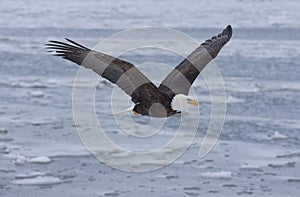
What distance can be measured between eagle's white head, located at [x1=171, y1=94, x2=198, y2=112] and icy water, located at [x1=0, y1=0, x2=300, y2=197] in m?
1.54

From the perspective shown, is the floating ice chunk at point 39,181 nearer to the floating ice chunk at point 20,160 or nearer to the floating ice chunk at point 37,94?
the floating ice chunk at point 20,160

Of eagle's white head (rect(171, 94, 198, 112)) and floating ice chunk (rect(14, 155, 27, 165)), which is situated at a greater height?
eagle's white head (rect(171, 94, 198, 112))

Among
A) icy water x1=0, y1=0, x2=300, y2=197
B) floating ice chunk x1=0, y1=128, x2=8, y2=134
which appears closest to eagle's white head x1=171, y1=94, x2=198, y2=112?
icy water x1=0, y1=0, x2=300, y2=197

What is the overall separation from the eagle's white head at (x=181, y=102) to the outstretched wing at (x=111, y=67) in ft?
0.57

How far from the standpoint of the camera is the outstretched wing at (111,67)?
507 centimetres

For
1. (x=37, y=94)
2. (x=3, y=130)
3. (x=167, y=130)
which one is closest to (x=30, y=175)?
(x=3, y=130)

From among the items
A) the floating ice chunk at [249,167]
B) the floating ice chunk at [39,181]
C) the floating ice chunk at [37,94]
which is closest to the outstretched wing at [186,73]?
the floating ice chunk at [249,167]

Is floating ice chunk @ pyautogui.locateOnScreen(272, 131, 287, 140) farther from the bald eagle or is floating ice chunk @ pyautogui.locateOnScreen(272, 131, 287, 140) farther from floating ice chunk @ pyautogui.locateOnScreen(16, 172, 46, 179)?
the bald eagle

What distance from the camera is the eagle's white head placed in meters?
5.12

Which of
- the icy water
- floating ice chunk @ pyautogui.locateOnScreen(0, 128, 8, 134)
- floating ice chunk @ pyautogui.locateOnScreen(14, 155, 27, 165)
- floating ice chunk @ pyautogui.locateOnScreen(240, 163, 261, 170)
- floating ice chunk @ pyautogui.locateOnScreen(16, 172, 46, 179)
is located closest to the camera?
the icy water

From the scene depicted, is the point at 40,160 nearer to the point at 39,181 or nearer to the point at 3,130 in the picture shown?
the point at 39,181

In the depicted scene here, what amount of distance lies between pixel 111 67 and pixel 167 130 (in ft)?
11.6

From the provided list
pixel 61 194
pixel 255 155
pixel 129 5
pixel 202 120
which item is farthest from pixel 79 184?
pixel 129 5

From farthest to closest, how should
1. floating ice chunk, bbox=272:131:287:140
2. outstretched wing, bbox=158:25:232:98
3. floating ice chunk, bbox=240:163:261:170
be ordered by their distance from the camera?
floating ice chunk, bbox=272:131:287:140 < floating ice chunk, bbox=240:163:261:170 < outstretched wing, bbox=158:25:232:98
